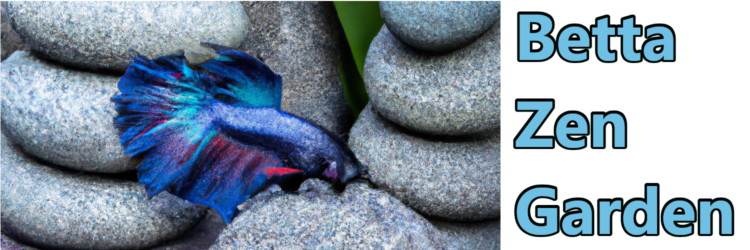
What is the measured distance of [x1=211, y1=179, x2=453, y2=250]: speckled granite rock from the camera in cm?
101

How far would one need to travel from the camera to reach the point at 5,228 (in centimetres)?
123

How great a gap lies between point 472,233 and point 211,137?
0.61 m

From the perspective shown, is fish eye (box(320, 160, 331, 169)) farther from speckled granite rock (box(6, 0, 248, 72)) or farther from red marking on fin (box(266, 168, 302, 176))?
speckled granite rock (box(6, 0, 248, 72))

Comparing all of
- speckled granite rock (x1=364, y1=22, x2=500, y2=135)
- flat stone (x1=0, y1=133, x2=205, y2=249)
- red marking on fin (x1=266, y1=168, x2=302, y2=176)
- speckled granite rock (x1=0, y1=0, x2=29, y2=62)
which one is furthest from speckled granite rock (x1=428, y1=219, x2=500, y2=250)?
speckled granite rock (x1=0, y1=0, x2=29, y2=62)

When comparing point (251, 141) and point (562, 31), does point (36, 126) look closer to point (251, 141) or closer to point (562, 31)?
point (251, 141)

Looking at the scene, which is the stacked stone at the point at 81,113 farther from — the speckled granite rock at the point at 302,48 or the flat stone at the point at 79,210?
the speckled granite rock at the point at 302,48

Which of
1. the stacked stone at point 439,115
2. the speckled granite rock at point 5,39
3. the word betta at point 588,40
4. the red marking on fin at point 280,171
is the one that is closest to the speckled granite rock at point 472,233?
the stacked stone at point 439,115

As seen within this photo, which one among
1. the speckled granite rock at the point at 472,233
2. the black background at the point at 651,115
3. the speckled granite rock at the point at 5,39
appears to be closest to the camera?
the black background at the point at 651,115

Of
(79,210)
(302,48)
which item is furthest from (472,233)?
(79,210)

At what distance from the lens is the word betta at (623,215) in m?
0.91

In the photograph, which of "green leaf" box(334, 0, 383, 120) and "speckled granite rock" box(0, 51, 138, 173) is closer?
"speckled granite rock" box(0, 51, 138, 173)

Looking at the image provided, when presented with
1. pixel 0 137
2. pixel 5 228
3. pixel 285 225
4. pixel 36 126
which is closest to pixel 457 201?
pixel 285 225

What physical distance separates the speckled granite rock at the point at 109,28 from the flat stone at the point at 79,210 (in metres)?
0.25

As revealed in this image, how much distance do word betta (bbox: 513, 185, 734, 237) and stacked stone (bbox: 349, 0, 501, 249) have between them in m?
0.22
